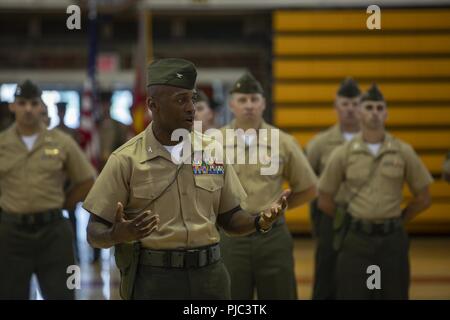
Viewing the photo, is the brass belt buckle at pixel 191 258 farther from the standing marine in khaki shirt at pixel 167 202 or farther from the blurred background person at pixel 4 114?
the blurred background person at pixel 4 114

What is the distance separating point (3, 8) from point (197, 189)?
26.0 ft

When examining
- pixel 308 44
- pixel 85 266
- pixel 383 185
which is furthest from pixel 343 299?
pixel 308 44

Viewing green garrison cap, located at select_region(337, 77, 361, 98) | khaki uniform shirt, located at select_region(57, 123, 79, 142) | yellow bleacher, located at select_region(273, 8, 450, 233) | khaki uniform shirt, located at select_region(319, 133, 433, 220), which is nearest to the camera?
khaki uniform shirt, located at select_region(319, 133, 433, 220)

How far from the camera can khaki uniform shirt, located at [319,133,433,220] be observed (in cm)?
557

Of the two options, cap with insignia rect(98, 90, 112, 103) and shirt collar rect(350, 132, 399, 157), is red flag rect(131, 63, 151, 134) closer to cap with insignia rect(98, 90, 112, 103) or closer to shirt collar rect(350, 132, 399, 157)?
cap with insignia rect(98, 90, 112, 103)

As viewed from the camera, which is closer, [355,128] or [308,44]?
[355,128]

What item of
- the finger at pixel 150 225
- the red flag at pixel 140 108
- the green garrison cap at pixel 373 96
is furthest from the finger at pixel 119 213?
the red flag at pixel 140 108

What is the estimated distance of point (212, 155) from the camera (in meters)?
3.56

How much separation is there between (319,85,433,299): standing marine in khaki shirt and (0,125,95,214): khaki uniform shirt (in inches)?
70.6

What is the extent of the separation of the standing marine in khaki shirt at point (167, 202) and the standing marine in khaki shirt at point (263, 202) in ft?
5.83

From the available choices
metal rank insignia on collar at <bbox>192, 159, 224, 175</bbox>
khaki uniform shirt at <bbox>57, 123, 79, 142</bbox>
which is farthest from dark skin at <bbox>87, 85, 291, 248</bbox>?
khaki uniform shirt at <bbox>57, 123, 79, 142</bbox>

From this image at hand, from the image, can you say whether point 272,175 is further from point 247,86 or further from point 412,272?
point 412,272

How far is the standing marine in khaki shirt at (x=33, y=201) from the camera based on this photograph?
211 inches
